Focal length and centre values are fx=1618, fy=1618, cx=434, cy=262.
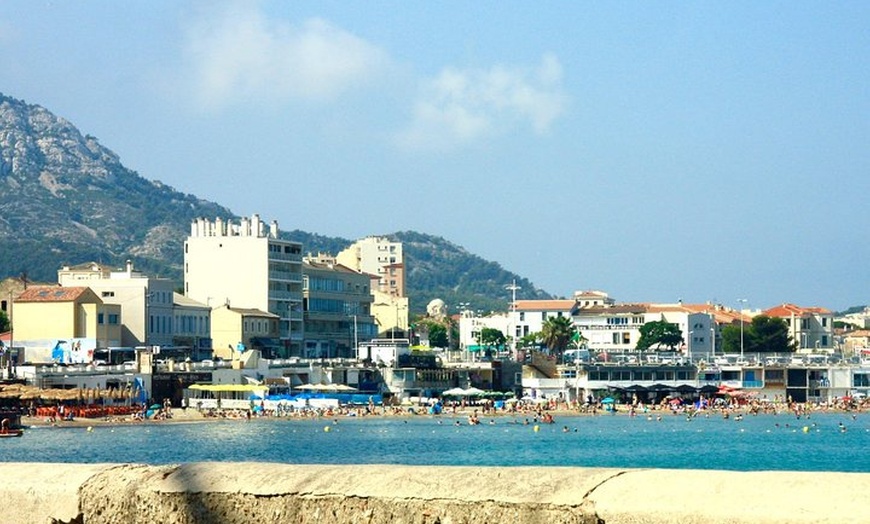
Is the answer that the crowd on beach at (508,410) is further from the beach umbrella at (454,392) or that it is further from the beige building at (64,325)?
the beige building at (64,325)

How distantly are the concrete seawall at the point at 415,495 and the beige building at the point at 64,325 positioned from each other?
103 m

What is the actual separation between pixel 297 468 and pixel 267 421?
9527 cm

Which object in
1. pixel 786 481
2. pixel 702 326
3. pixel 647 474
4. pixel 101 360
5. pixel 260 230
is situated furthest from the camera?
pixel 702 326

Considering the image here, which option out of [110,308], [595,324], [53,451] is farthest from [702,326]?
[53,451]

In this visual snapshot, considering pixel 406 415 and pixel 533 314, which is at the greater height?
pixel 533 314

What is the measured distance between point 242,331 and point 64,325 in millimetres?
16871

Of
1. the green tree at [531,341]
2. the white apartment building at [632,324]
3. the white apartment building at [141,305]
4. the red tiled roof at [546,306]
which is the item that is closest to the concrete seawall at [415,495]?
the white apartment building at [141,305]

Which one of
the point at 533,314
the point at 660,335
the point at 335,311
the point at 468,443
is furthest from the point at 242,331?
the point at 533,314

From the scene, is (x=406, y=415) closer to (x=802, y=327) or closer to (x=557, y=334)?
(x=557, y=334)

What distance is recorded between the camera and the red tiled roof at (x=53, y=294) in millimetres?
111250

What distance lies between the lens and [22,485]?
27.1ft

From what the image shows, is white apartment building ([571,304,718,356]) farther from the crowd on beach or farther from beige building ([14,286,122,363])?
beige building ([14,286,122,363])

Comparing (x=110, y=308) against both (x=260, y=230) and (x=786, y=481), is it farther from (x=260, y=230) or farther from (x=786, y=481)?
(x=786, y=481)

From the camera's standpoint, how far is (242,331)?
124m
